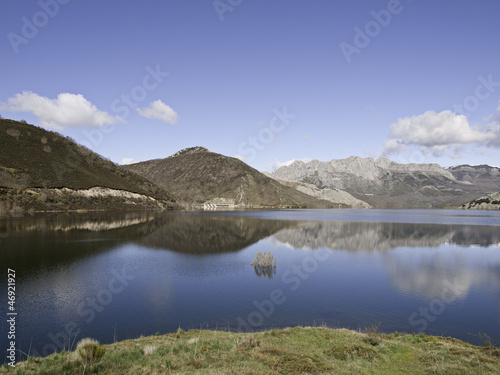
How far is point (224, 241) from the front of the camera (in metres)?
59.5

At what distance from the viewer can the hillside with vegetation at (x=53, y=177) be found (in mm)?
98688

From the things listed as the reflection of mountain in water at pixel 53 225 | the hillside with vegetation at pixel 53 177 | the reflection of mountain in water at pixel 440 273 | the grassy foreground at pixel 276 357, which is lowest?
the reflection of mountain in water at pixel 440 273

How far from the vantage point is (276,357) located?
508 inches

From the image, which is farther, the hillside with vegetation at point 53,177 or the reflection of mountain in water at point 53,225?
the hillside with vegetation at point 53,177

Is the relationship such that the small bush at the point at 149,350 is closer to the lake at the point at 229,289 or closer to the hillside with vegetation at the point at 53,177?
the lake at the point at 229,289

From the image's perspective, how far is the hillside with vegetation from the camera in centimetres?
9869

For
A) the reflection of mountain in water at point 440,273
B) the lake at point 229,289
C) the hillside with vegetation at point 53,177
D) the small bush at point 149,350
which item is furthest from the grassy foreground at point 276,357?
the hillside with vegetation at point 53,177

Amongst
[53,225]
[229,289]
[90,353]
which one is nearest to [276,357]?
[90,353]

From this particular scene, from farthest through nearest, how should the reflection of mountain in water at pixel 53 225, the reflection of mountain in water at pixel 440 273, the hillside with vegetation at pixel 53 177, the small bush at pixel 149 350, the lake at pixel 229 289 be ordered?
the hillside with vegetation at pixel 53 177, the reflection of mountain in water at pixel 53 225, the reflection of mountain in water at pixel 440 273, the lake at pixel 229 289, the small bush at pixel 149 350

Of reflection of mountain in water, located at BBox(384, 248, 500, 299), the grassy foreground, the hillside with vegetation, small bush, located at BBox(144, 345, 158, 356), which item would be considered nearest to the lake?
reflection of mountain in water, located at BBox(384, 248, 500, 299)

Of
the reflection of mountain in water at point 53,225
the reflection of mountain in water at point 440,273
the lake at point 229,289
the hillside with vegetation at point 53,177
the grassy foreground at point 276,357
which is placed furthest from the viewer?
the hillside with vegetation at point 53,177

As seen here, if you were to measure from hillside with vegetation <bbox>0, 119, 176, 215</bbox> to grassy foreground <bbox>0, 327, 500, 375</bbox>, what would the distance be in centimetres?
9863

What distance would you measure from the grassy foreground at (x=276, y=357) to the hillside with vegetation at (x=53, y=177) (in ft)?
324

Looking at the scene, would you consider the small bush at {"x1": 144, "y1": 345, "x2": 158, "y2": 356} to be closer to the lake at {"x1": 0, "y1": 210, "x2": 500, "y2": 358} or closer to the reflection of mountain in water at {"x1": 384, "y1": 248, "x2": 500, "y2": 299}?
the lake at {"x1": 0, "y1": 210, "x2": 500, "y2": 358}
